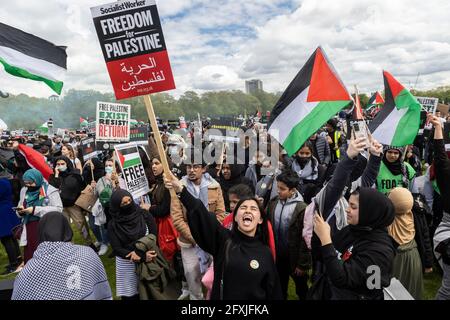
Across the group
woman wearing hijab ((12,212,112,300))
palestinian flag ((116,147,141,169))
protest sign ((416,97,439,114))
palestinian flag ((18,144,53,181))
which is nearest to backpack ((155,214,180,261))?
palestinian flag ((116,147,141,169))

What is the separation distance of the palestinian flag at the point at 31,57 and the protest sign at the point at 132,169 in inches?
52.1

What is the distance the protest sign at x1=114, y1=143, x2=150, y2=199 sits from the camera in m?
4.50

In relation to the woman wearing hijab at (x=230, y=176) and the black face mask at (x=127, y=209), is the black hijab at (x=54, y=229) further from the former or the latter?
the woman wearing hijab at (x=230, y=176)

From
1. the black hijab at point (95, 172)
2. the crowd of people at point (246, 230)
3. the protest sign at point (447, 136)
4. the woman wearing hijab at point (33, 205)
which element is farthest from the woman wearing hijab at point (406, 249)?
the black hijab at point (95, 172)

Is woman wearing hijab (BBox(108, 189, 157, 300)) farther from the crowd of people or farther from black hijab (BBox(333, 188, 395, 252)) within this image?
black hijab (BBox(333, 188, 395, 252))

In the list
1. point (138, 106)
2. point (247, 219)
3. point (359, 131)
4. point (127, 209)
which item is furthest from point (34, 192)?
point (138, 106)

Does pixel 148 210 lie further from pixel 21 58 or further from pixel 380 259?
pixel 380 259

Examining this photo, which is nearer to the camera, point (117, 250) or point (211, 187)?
point (117, 250)

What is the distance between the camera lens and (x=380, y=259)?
235 cm

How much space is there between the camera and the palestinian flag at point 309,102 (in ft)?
12.5

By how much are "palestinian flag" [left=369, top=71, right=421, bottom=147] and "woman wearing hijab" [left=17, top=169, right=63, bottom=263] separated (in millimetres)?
4721

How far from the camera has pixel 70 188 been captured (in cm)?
625
